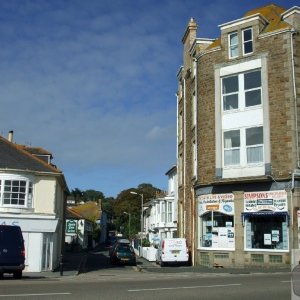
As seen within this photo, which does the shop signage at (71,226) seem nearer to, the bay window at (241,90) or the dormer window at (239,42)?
the bay window at (241,90)

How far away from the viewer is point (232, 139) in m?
30.8

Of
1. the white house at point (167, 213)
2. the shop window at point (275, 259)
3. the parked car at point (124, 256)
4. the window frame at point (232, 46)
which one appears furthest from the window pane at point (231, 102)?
the white house at point (167, 213)

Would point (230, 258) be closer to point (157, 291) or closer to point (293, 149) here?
point (293, 149)

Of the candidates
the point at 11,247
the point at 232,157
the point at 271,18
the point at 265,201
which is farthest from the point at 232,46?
the point at 11,247

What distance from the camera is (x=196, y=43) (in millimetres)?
35531

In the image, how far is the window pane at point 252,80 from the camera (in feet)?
98.9

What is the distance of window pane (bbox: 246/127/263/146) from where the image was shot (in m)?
29.7

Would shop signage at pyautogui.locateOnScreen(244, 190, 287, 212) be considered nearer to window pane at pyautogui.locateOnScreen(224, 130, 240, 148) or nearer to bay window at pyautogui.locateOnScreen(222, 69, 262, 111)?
window pane at pyautogui.locateOnScreen(224, 130, 240, 148)

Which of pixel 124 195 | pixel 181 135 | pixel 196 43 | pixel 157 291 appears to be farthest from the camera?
pixel 124 195

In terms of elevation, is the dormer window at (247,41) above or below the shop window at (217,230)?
above

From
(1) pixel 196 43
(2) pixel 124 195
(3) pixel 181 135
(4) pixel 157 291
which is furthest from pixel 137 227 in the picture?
(4) pixel 157 291

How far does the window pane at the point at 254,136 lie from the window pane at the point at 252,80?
2625mm

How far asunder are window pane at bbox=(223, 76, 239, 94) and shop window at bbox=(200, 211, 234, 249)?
25.1ft

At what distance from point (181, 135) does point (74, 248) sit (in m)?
30.9
